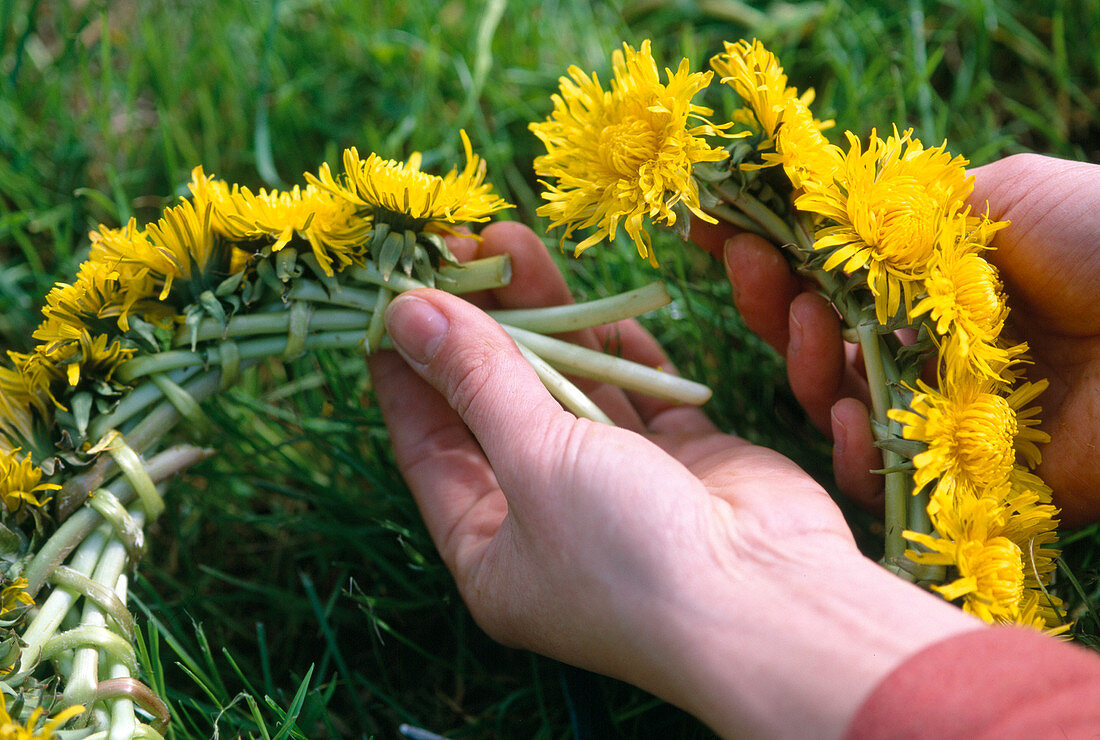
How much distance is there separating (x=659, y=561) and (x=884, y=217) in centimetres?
57

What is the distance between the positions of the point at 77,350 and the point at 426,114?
45.2 inches

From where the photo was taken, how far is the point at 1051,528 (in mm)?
1104

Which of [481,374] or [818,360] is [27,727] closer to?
[481,374]

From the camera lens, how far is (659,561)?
98cm

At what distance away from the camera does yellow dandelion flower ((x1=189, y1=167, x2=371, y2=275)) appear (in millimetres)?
1191

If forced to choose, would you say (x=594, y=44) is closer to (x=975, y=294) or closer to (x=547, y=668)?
(x=975, y=294)

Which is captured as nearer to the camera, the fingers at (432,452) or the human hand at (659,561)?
the human hand at (659,561)

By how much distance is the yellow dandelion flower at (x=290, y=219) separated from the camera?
1.19 metres

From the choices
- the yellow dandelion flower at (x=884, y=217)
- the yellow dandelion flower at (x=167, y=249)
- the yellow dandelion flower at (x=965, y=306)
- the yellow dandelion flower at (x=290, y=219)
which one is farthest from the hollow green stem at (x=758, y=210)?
the yellow dandelion flower at (x=167, y=249)

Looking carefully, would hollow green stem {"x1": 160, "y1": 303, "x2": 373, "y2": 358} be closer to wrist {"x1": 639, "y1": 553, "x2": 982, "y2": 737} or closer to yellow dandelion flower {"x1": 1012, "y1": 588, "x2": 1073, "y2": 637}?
wrist {"x1": 639, "y1": 553, "x2": 982, "y2": 737}

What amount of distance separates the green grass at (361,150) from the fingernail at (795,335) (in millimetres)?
303

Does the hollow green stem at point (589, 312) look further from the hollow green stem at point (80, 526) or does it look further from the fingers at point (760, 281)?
the hollow green stem at point (80, 526)

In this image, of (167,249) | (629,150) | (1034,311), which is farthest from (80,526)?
(1034,311)

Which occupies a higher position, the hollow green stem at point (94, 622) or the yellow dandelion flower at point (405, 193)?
the yellow dandelion flower at point (405, 193)
